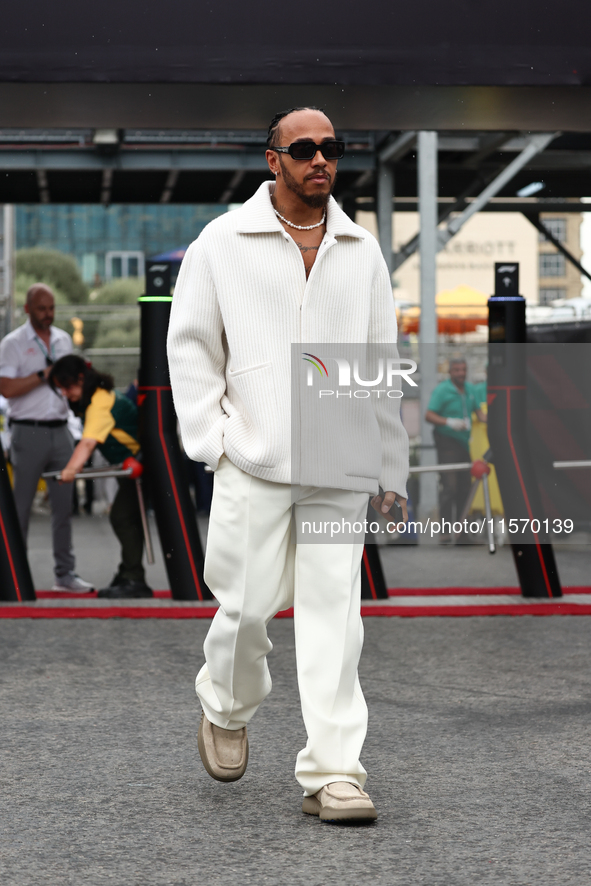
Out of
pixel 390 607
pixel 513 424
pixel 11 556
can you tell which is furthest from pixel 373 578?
pixel 11 556

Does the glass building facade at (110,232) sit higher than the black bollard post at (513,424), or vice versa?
the glass building facade at (110,232)

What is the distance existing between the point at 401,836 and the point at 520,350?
14.2ft

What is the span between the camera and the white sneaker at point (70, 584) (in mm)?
7484

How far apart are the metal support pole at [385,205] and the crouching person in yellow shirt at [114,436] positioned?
5200 mm

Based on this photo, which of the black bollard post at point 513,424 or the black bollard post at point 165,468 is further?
the black bollard post at point 513,424

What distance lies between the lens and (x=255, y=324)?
328 cm

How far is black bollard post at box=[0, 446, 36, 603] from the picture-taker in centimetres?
677

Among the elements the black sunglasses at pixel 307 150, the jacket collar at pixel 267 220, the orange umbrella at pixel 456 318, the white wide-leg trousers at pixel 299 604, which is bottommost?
the white wide-leg trousers at pixel 299 604

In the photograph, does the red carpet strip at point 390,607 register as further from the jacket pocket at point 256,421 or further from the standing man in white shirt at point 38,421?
the jacket pocket at point 256,421

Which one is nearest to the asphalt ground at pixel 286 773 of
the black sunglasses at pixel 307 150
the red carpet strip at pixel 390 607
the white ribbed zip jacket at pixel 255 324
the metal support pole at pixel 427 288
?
the red carpet strip at pixel 390 607

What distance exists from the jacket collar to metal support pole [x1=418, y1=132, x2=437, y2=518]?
752 centimetres

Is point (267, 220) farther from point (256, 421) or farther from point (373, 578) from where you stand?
point (373, 578)

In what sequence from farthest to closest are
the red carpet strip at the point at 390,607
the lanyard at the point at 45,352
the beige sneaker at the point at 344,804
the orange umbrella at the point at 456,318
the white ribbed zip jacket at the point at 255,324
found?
the orange umbrella at the point at 456,318 < the lanyard at the point at 45,352 < the red carpet strip at the point at 390,607 < the white ribbed zip jacket at the point at 255,324 < the beige sneaker at the point at 344,804

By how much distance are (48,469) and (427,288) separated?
4.34 metres
